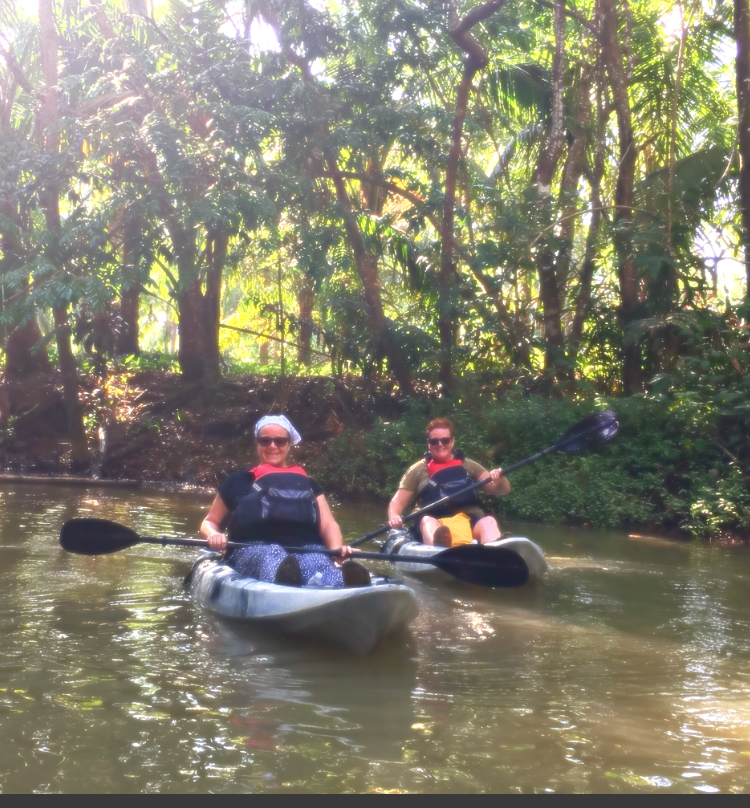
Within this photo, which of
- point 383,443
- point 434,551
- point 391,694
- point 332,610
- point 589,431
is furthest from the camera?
point 383,443

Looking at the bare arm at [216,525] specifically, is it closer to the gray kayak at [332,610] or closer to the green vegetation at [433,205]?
the gray kayak at [332,610]

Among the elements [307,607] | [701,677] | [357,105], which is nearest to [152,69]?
[357,105]

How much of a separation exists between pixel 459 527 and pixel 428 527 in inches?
9.5

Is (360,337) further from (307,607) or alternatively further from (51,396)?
(307,607)

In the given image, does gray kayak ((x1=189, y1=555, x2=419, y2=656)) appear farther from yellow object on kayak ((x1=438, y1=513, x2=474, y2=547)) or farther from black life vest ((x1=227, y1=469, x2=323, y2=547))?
yellow object on kayak ((x1=438, y1=513, x2=474, y2=547))

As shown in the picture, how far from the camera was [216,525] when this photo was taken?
5.59 metres

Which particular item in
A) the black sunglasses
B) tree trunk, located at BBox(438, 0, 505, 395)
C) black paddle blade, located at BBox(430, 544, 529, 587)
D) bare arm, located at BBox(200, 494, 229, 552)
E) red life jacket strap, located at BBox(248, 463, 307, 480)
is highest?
tree trunk, located at BBox(438, 0, 505, 395)

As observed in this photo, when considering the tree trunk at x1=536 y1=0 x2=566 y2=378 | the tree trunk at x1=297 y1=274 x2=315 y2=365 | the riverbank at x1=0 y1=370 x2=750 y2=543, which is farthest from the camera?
the tree trunk at x1=297 y1=274 x2=315 y2=365

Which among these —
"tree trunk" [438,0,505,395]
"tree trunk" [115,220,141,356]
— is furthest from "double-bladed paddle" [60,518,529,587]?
"tree trunk" [115,220,141,356]

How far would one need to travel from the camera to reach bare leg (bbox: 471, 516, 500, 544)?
6.71 m

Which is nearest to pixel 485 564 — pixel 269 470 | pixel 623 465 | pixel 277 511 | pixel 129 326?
pixel 277 511

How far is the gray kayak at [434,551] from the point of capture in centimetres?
654

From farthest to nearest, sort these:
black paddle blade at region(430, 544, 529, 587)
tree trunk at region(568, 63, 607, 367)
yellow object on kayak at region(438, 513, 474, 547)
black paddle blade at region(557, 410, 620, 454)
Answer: tree trunk at region(568, 63, 607, 367) → black paddle blade at region(557, 410, 620, 454) → yellow object on kayak at region(438, 513, 474, 547) → black paddle blade at region(430, 544, 529, 587)

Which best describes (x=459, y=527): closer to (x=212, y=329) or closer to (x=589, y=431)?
(x=589, y=431)
